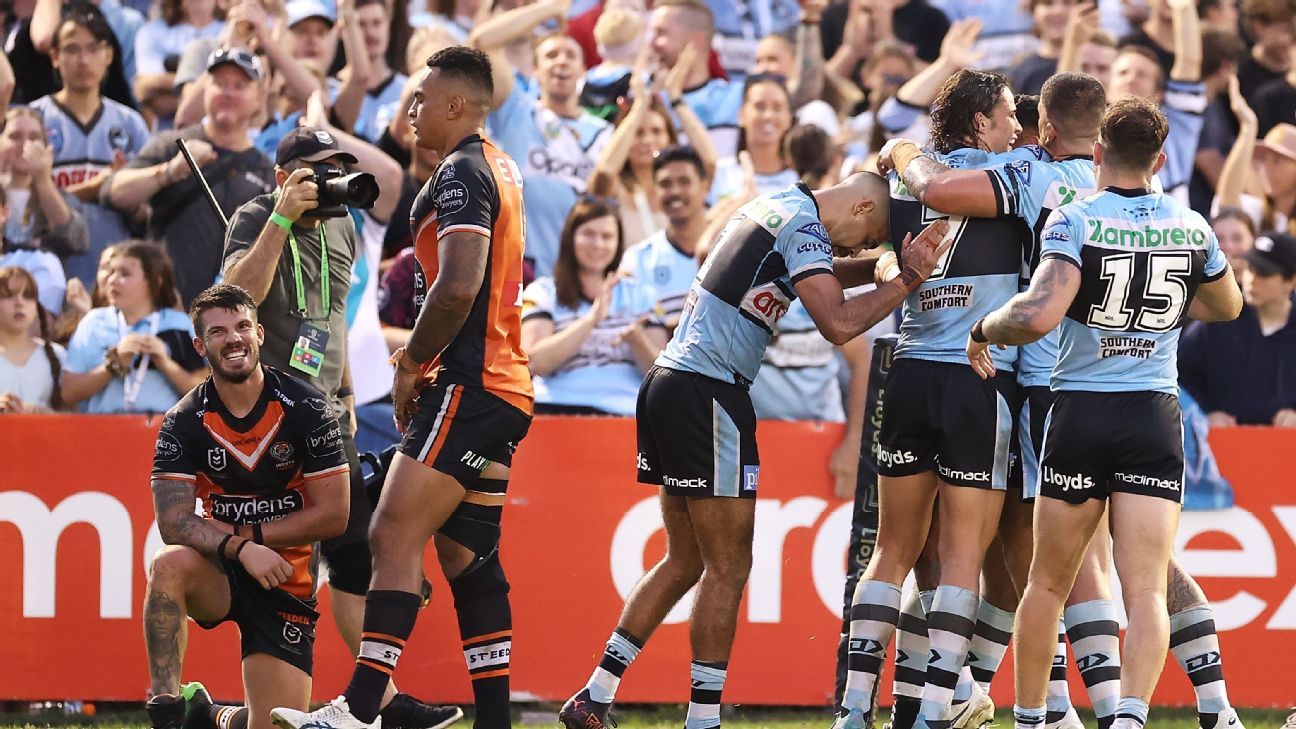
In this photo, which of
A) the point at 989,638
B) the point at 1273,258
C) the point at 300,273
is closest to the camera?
the point at 989,638

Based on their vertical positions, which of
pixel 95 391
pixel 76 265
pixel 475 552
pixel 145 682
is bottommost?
pixel 145 682

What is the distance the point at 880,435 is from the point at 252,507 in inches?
99.4

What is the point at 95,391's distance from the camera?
964 centimetres

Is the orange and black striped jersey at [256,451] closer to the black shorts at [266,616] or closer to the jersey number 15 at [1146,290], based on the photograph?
the black shorts at [266,616]

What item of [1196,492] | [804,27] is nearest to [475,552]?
[1196,492]

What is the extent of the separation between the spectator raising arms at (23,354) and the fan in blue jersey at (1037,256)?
5291mm

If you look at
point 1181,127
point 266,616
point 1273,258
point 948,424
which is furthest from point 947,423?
point 1181,127

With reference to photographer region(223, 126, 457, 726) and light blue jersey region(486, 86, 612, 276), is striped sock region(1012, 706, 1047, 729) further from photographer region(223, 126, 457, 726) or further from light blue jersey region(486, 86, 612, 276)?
light blue jersey region(486, 86, 612, 276)

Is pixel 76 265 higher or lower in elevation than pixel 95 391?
higher

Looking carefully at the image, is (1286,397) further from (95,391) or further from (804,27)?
(95,391)

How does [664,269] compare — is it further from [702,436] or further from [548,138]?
[702,436]

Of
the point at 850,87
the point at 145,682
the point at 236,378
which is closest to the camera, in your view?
the point at 236,378

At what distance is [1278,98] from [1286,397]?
3641 mm

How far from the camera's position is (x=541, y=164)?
451 inches
